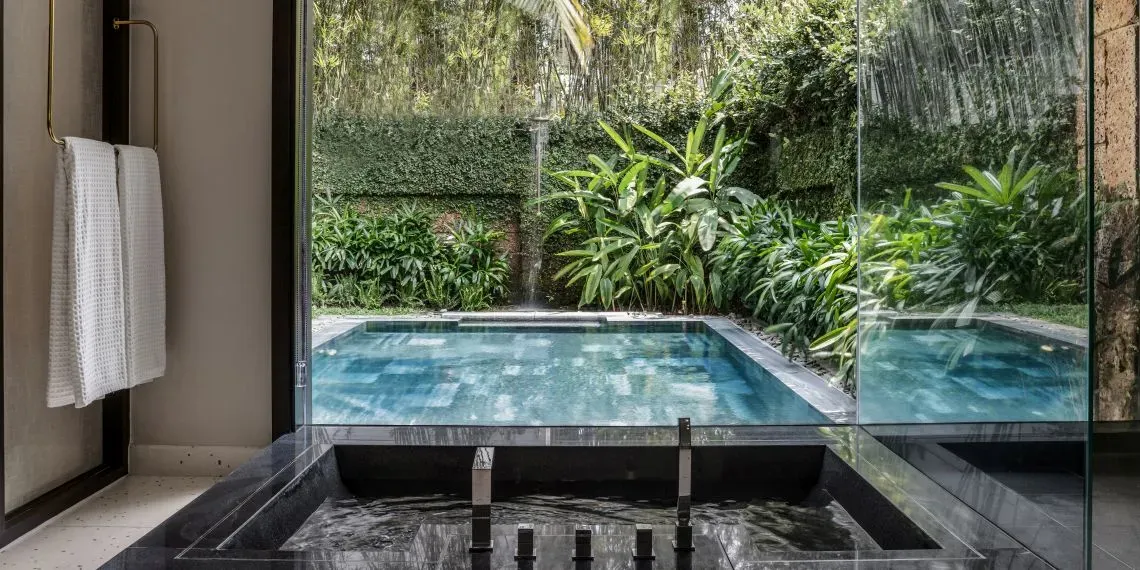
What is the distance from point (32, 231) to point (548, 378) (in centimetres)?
179

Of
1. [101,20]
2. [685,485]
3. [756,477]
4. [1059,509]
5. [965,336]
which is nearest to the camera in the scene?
[1059,509]

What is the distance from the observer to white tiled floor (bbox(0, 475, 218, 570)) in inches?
92.6

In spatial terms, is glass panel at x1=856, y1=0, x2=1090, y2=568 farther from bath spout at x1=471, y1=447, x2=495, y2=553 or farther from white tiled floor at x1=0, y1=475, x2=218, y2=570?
white tiled floor at x1=0, y1=475, x2=218, y2=570

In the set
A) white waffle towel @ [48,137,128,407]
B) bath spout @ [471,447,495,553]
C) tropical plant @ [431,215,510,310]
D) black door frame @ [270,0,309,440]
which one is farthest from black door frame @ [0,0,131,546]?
bath spout @ [471,447,495,553]

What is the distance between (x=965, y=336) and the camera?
7.32 ft

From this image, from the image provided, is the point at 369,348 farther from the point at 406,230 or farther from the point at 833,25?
the point at 833,25

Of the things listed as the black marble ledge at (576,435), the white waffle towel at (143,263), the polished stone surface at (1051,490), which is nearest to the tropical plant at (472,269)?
the black marble ledge at (576,435)

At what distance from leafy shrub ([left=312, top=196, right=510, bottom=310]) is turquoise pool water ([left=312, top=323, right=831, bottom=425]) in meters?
0.13

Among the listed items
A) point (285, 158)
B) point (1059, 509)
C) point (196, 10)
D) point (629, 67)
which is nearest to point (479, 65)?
point (629, 67)

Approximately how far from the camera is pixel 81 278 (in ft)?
8.70

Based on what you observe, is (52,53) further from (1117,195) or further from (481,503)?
(1117,195)

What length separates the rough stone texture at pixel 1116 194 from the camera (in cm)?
247

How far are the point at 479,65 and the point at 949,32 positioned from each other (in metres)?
1.64

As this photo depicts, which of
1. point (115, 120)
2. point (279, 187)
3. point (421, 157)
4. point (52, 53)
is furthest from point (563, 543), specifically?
point (115, 120)
